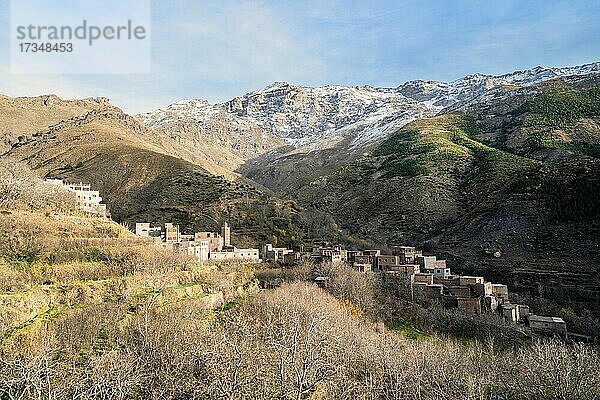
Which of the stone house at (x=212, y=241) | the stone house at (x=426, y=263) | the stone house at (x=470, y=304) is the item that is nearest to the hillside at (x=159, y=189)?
the stone house at (x=212, y=241)

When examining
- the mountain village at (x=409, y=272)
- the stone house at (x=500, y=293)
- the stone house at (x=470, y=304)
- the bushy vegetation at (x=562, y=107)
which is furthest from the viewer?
the bushy vegetation at (x=562, y=107)

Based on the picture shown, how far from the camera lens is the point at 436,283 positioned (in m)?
34.7

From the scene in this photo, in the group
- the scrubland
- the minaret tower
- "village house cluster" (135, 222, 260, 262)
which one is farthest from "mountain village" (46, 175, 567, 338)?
the scrubland

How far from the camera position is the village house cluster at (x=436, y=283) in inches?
1156

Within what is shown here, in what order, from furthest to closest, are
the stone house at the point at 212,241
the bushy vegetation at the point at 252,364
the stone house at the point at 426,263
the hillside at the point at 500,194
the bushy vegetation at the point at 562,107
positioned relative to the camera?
the bushy vegetation at the point at 562,107 < the hillside at the point at 500,194 < the stone house at the point at 212,241 < the stone house at the point at 426,263 < the bushy vegetation at the point at 252,364

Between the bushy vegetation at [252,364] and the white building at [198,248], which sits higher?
the white building at [198,248]

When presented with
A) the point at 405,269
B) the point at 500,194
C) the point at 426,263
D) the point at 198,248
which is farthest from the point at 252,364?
the point at 500,194

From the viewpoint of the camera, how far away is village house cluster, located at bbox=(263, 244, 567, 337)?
29359mm

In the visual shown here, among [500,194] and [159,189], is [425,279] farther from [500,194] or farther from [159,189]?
[159,189]

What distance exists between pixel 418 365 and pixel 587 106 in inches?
3468

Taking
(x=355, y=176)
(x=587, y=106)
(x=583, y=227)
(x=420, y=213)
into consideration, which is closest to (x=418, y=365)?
(x=583, y=227)

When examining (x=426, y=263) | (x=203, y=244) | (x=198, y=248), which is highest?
(x=203, y=244)

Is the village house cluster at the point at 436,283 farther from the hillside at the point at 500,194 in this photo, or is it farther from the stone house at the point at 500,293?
the hillside at the point at 500,194

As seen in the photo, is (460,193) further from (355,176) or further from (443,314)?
(443,314)
